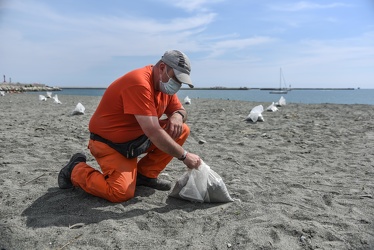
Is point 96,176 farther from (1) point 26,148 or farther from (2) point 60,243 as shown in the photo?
(1) point 26,148

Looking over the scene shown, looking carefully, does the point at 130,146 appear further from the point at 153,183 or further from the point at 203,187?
the point at 203,187

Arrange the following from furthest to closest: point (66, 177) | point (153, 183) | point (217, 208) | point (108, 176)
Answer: point (153, 183) → point (66, 177) → point (108, 176) → point (217, 208)

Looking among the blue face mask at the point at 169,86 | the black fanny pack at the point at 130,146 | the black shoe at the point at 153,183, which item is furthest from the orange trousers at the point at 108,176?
the blue face mask at the point at 169,86

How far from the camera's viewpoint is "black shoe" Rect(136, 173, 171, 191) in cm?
321

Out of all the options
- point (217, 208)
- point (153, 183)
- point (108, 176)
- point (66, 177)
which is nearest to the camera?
point (217, 208)

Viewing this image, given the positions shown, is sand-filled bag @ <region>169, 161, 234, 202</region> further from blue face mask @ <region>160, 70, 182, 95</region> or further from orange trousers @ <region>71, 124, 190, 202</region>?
blue face mask @ <region>160, 70, 182, 95</region>

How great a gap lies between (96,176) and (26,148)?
228 centimetres

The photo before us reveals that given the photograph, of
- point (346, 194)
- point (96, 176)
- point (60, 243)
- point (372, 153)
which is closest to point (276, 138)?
point (372, 153)

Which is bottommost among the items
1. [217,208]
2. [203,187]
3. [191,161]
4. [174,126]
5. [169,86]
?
[217,208]

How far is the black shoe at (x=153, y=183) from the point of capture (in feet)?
10.5

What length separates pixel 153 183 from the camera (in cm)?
322

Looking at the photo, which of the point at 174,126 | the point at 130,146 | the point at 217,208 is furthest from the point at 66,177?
the point at 217,208

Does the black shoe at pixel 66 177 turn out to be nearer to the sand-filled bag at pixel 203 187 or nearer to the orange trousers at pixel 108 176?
the orange trousers at pixel 108 176

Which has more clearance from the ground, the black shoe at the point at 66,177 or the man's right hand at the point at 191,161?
the man's right hand at the point at 191,161
